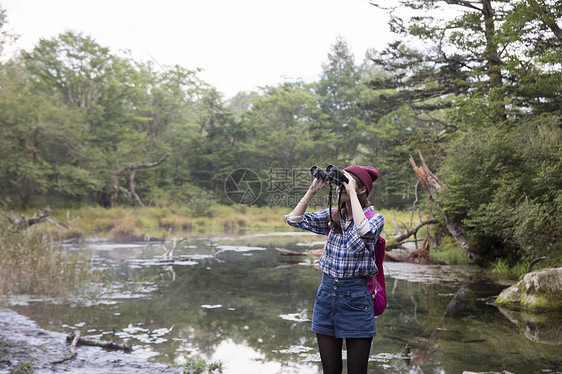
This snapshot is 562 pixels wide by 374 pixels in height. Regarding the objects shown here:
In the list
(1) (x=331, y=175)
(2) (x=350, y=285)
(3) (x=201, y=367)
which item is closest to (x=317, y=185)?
(1) (x=331, y=175)

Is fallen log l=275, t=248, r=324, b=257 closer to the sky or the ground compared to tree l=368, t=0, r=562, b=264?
closer to the ground

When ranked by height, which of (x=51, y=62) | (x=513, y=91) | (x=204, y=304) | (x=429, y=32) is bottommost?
(x=204, y=304)

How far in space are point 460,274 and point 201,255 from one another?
7.94 m

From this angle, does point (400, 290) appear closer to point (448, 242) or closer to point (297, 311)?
point (297, 311)

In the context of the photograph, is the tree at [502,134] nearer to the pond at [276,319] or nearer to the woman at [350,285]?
the pond at [276,319]

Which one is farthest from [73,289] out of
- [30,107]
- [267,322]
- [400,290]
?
[30,107]

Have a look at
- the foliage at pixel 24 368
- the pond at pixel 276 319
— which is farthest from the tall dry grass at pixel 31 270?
the foliage at pixel 24 368

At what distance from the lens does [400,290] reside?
10133 mm

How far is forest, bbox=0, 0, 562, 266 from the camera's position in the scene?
39.1 feet

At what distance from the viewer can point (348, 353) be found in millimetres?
2941

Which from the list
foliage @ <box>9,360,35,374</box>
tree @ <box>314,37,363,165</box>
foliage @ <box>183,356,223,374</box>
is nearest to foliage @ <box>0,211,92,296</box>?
foliage @ <box>9,360,35,374</box>

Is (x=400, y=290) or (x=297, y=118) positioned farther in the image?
(x=297, y=118)

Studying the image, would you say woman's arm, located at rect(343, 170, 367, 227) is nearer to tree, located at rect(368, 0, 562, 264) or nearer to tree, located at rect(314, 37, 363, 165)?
tree, located at rect(368, 0, 562, 264)

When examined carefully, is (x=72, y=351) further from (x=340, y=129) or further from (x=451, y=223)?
(x=340, y=129)
